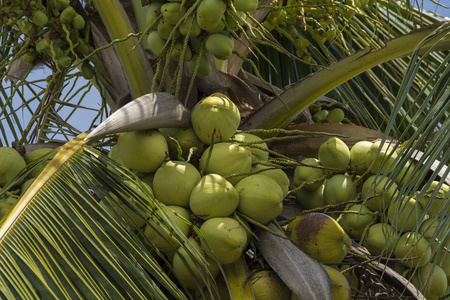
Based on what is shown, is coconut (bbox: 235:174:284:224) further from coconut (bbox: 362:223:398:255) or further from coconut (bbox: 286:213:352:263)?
coconut (bbox: 362:223:398:255)

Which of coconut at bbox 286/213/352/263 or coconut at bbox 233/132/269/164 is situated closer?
coconut at bbox 286/213/352/263

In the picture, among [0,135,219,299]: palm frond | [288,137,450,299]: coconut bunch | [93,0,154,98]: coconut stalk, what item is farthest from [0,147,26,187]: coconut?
[288,137,450,299]: coconut bunch

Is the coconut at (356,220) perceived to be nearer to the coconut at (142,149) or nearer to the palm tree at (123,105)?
the palm tree at (123,105)

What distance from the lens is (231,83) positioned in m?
1.97

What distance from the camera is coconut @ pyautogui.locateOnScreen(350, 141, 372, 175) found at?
5.82 ft

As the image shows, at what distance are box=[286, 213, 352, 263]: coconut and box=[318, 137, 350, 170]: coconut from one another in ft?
0.86

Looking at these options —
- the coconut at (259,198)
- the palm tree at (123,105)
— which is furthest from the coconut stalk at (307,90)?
the coconut at (259,198)

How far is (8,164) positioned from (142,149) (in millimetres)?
420

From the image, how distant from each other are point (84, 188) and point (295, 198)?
0.72 meters

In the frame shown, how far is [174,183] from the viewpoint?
1.46 meters

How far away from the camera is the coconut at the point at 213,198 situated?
Result: 4.71 ft

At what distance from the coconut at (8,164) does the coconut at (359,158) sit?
35.9 inches

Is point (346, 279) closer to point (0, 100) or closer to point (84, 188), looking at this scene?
point (84, 188)

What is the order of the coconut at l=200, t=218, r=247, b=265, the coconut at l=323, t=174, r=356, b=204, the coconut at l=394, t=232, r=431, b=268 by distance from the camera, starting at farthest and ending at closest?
the coconut at l=323, t=174, r=356, b=204
the coconut at l=394, t=232, r=431, b=268
the coconut at l=200, t=218, r=247, b=265
